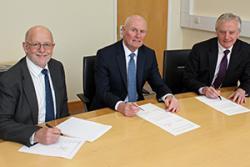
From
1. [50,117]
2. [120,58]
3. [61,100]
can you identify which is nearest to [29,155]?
[50,117]

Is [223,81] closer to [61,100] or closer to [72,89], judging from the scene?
[61,100]

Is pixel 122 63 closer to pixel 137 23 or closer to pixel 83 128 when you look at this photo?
pixel 137 23

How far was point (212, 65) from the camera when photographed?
2.59 meters

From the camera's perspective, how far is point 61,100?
2.04 m

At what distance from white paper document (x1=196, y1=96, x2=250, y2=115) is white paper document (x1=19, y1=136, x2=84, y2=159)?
945mm

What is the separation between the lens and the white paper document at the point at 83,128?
1.61m

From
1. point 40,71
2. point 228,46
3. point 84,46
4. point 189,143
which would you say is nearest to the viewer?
point 189,143

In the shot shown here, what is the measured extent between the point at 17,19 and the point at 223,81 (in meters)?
2.23

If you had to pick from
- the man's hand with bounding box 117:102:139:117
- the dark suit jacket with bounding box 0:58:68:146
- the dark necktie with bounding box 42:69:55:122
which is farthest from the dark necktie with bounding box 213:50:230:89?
the dark suit jacket with bounding box 0:58:68:146

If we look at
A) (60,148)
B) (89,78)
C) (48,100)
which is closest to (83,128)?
(60,148)

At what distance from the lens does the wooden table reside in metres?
1.37

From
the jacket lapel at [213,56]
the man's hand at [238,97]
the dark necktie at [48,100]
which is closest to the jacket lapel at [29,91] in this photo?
the dark necktie at [48,100]

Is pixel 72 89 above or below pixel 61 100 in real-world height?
below

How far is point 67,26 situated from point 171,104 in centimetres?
216
